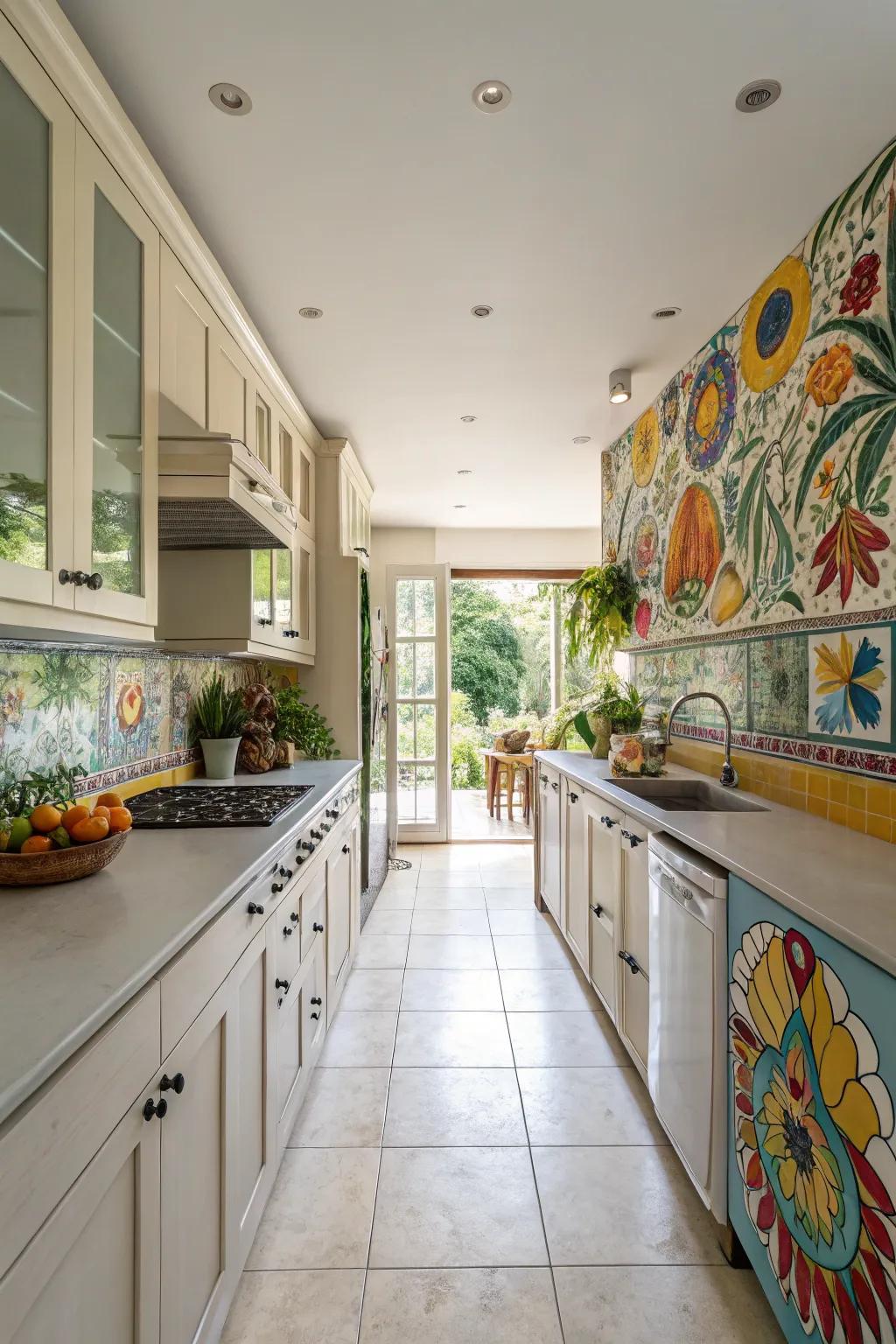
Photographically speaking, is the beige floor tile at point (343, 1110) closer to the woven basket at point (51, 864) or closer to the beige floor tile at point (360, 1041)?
the beige floor tile at point (360, 1041)

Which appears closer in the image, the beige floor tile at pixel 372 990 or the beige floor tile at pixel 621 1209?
the beige floor tile at pixel 621 1209

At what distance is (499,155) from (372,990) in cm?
296

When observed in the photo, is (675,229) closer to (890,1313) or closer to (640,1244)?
(890,1313)

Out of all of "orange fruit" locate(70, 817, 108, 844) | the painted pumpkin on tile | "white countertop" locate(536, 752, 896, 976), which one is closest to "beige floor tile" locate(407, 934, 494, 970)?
"white countertop" locate(536, 752, 896, 976)

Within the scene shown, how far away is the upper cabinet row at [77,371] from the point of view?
3.86ft

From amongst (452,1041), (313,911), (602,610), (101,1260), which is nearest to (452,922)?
(452,1041)

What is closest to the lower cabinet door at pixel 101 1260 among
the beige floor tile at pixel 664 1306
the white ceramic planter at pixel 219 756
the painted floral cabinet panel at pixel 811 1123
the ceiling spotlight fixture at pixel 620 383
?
the beige floor tile at pixel 664 1306

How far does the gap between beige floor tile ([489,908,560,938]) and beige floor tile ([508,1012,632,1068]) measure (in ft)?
2.82

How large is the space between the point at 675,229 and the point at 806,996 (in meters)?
2.09

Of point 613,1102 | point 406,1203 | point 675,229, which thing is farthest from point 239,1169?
point 675,229

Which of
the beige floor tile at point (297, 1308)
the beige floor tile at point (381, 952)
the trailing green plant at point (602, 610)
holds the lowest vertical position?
the beige floor tile at point (297, 1308)

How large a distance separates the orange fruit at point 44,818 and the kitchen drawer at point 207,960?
14.6 inches

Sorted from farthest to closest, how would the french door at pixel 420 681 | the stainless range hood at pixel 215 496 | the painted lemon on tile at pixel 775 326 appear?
1. the french door at pixel 420 681
2. the painted lemon on tile at pixel 775 326
3. the stainless range hood at pixel 215 496

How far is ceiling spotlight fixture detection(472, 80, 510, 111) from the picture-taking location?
1569 mm
